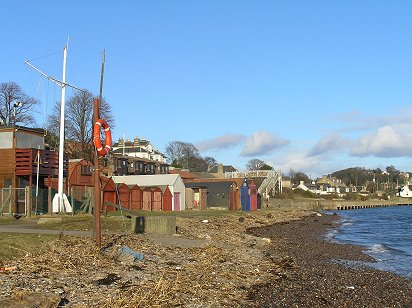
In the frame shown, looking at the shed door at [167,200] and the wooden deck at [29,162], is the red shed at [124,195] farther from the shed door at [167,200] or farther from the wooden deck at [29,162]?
the wooden deck at [29,162]

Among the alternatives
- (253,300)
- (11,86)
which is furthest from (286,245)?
(11,86)

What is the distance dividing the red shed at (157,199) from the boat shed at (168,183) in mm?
1692

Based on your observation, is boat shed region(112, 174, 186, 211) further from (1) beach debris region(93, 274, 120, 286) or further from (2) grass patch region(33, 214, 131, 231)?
(1) beach debris region(93, 274, 120, 286)

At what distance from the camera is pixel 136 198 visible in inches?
2194

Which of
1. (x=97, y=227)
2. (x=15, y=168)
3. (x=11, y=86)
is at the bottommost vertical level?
(x=97, y=227)

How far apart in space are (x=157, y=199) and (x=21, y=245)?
4119cm

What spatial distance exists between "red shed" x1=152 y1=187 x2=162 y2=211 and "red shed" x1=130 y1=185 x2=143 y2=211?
1.94 m

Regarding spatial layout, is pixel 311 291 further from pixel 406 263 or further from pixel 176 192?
pixel 176 192

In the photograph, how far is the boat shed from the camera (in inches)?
2390

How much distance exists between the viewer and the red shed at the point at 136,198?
181 ft

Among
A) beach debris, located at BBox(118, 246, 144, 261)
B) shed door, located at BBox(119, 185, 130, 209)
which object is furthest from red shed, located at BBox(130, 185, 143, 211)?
beach debris, located at BBox(118, 246, 144, 261)

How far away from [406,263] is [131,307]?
769 inches

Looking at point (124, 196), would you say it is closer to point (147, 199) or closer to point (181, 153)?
point (147, 199)

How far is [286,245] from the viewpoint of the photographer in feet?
103
